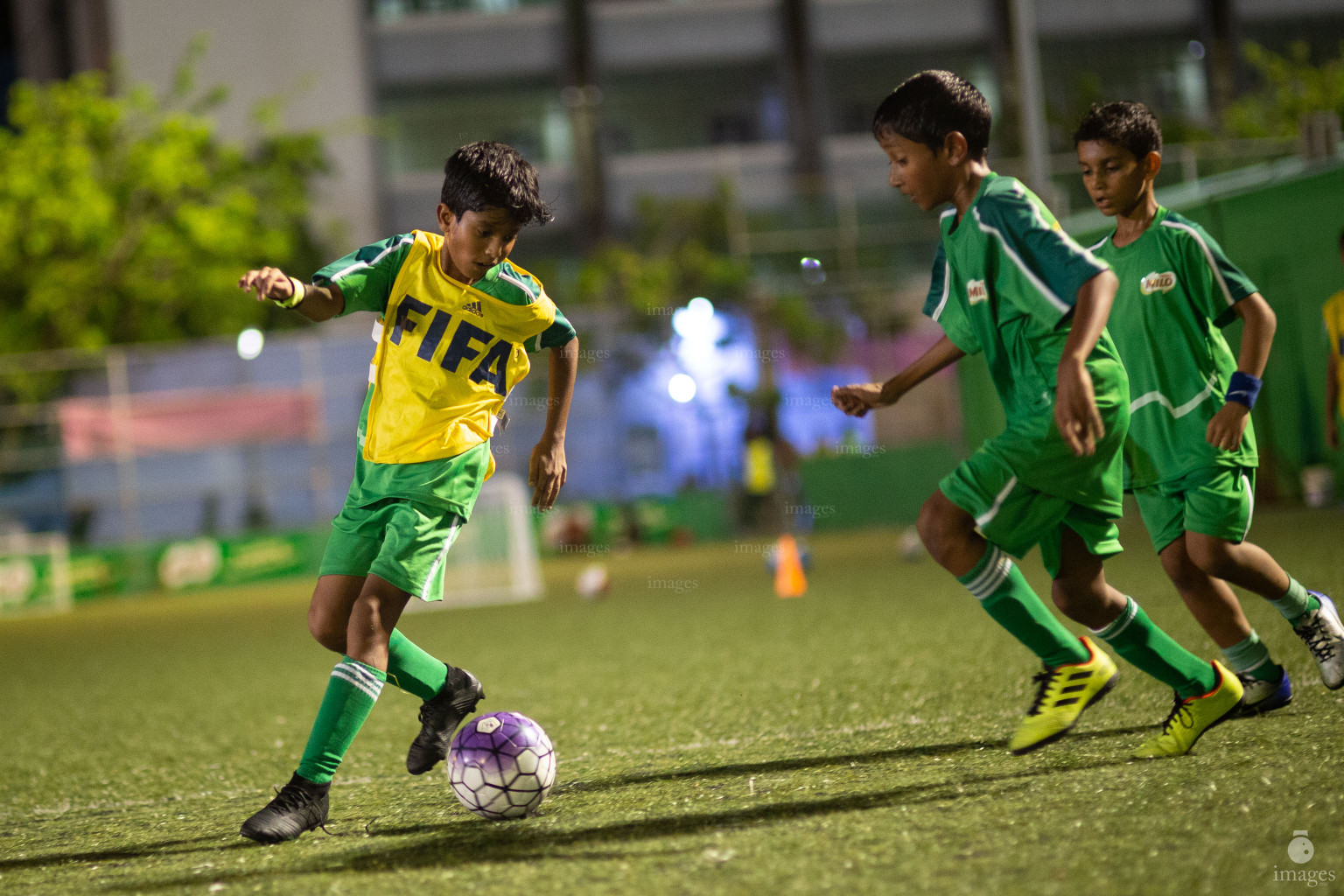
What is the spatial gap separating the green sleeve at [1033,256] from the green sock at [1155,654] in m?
0.89

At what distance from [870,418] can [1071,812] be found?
1721 cm

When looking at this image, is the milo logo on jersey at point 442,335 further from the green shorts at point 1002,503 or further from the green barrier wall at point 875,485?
the green barrier wall at point 875,485

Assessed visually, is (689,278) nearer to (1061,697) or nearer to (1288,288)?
(1288,288)

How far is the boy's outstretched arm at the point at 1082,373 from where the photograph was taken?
2.80 meters

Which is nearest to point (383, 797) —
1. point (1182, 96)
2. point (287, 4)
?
point (287, 4)

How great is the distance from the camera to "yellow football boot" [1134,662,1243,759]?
125 inches

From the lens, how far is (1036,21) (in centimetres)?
3106

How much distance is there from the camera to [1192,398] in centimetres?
347

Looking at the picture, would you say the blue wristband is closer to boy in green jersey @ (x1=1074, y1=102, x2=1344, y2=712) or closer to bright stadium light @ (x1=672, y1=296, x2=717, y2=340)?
boy in green jersey @ (x1=1074, y1=102, x2=1344, y2=712)

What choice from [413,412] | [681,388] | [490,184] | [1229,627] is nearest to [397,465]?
[413,412]

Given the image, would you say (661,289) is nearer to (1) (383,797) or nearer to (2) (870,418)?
(2) (870,418)

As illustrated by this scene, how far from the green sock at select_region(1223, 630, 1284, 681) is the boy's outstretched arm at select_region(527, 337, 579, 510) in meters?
2.05

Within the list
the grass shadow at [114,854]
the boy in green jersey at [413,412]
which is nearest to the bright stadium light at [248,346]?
the boy in green jersey at [413,412]

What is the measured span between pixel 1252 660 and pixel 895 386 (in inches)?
52.1
